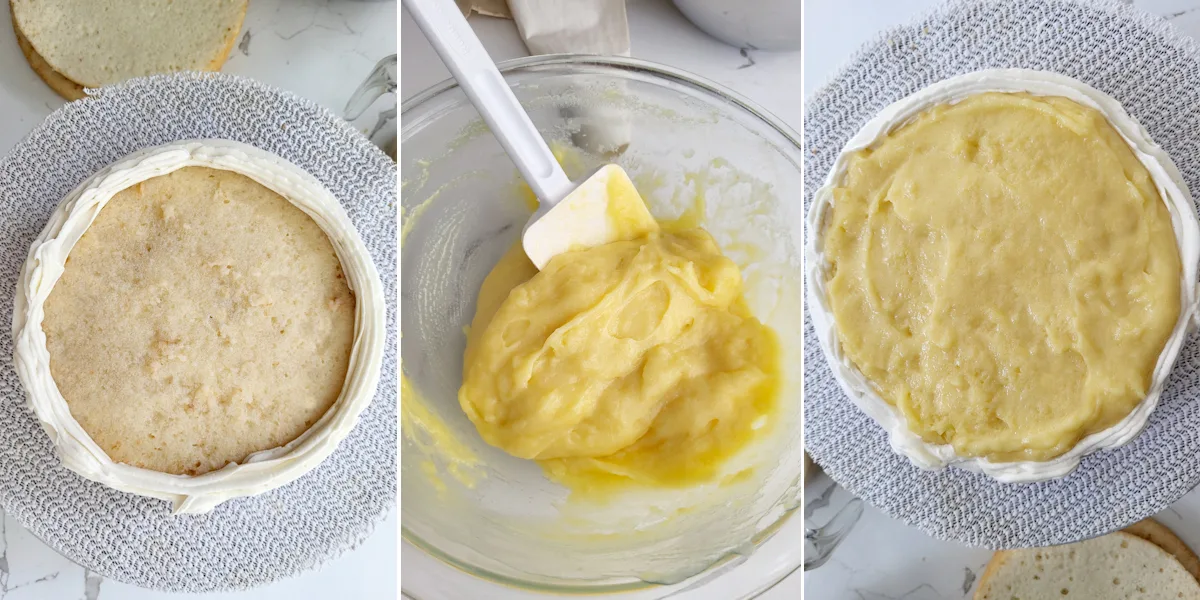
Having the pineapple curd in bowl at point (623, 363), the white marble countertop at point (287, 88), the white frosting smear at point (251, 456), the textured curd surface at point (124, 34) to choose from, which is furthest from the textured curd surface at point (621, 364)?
the textured curd surface at point (124, 34)

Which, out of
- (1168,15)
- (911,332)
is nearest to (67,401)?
(911,332)

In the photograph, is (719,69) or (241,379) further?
(719,69)

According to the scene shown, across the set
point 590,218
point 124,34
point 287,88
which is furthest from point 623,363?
point 124,34

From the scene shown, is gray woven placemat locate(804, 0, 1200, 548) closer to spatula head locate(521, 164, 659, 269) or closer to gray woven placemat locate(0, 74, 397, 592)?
spatula head locate(521, 164, 659, 269)

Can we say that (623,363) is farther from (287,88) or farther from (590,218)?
(287,88)

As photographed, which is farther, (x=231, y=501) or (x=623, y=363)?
(x=231, y=501)

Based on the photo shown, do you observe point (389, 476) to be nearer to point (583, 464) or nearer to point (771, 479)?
point (583, 464)

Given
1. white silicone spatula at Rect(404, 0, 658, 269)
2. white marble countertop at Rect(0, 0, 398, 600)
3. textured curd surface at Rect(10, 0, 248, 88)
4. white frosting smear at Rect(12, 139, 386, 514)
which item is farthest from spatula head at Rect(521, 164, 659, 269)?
textured curd surface at Rect(10, 0, 248, 88)

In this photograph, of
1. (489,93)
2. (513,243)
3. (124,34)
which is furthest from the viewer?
(124,34)
